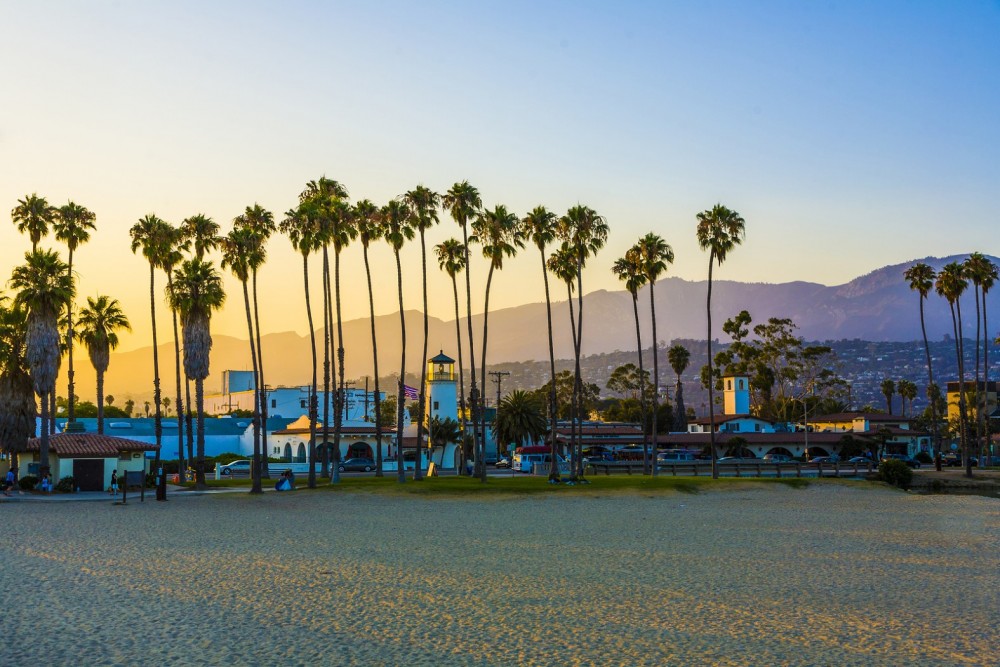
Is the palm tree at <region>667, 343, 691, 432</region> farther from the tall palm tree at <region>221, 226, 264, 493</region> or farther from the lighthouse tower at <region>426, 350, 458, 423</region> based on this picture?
the tall palm tree at <region>221, 226, 264, 493</region>

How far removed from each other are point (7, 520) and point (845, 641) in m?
32.3

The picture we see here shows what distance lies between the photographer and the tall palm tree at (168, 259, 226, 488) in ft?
185

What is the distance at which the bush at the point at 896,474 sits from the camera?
70.7 metres

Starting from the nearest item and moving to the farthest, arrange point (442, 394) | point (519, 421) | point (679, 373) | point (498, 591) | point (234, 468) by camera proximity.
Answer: point (498, 591)
point (234, 468)
point (519, 421)
point (442, 394)
point (679, 373)

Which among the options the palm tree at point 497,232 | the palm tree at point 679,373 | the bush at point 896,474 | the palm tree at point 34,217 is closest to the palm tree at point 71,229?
the palm tree at point 34,217

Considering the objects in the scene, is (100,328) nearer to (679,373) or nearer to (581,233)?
(581,233)

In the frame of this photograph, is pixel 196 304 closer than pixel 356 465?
Yes

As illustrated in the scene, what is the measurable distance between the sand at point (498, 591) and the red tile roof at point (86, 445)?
19.0 metres

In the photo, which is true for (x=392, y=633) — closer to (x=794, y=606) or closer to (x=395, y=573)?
(x=395, y=573)

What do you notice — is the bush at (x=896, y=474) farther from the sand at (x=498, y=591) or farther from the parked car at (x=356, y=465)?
the parked car at (x=356, y=465)

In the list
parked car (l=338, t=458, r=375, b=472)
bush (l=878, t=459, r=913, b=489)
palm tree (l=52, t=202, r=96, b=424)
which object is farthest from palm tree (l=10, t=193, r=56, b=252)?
bush (l=878, t=459, r=913, b=489)

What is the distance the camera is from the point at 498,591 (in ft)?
65.0

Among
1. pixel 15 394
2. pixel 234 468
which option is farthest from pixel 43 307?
pixel 234 468

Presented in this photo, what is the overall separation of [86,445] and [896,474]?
185ft
